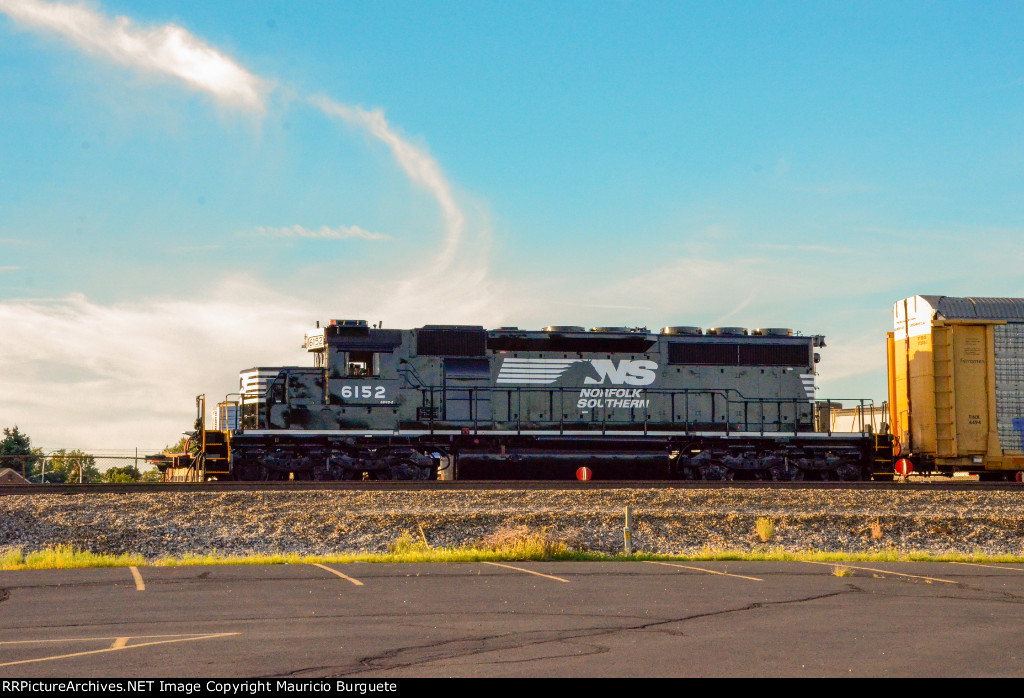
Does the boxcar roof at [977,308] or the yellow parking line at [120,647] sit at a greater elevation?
the boxcar roof at [977,308]

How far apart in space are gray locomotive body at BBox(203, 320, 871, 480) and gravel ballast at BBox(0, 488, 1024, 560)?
125 inches

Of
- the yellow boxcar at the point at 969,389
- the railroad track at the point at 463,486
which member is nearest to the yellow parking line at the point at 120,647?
the railroad track at the point at 463,486

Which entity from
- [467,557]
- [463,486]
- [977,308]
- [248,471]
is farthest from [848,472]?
[248,471]

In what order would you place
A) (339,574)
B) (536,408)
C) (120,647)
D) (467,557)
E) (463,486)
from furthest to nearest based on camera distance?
(536,408), (463,486), (467,557), (339,574), (120,647)

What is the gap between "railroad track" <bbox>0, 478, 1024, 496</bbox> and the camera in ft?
64.8

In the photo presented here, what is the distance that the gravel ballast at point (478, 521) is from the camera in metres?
17.2

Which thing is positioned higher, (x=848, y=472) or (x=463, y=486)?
(x=848, y=472)

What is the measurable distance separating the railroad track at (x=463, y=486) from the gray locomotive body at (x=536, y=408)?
1.82 meters

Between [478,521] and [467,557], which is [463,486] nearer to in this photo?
[478,521]

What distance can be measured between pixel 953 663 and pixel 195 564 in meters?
11.4

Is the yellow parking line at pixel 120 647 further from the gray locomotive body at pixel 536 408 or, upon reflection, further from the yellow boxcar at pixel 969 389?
the yellow boxcar at pixel 969 389

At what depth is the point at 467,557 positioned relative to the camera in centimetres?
1555

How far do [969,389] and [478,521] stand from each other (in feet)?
43.4

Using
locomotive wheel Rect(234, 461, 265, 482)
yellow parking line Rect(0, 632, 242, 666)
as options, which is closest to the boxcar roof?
locomotive wheel Rect(234, 461, 265, 482)
